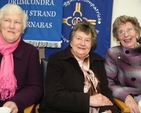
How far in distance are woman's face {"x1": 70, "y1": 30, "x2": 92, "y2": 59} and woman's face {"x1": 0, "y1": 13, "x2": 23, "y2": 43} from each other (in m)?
0.47

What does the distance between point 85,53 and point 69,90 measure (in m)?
0.33

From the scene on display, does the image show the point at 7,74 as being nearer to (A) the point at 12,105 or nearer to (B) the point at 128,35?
(A) the point at 12,105

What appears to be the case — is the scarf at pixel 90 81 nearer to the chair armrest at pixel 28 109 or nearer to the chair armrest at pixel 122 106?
the chair armrest at pixel 122 106

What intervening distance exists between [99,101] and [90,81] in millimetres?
200

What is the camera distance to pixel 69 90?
1.83m

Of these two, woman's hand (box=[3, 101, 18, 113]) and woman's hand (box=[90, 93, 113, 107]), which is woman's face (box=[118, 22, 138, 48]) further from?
woman's hand (box=[3, 101, 18, 113])

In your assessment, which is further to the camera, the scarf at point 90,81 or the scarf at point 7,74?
the scarf at point 90,81

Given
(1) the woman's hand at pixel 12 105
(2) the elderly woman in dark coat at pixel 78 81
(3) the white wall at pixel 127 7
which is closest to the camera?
(1) the woman's hand at pixel 12 105

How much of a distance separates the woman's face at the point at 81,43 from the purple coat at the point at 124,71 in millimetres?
366

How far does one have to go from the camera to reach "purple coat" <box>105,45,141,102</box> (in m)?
2.02

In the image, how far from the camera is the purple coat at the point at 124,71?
2.02 meters

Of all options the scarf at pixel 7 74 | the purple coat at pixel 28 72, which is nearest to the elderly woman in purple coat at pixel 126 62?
the purple coat at pixel 28 72

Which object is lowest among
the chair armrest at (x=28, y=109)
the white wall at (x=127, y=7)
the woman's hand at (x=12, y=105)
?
the chair armrest at (x=28, y=109)

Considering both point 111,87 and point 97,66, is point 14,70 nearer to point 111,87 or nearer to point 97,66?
point 97,66
